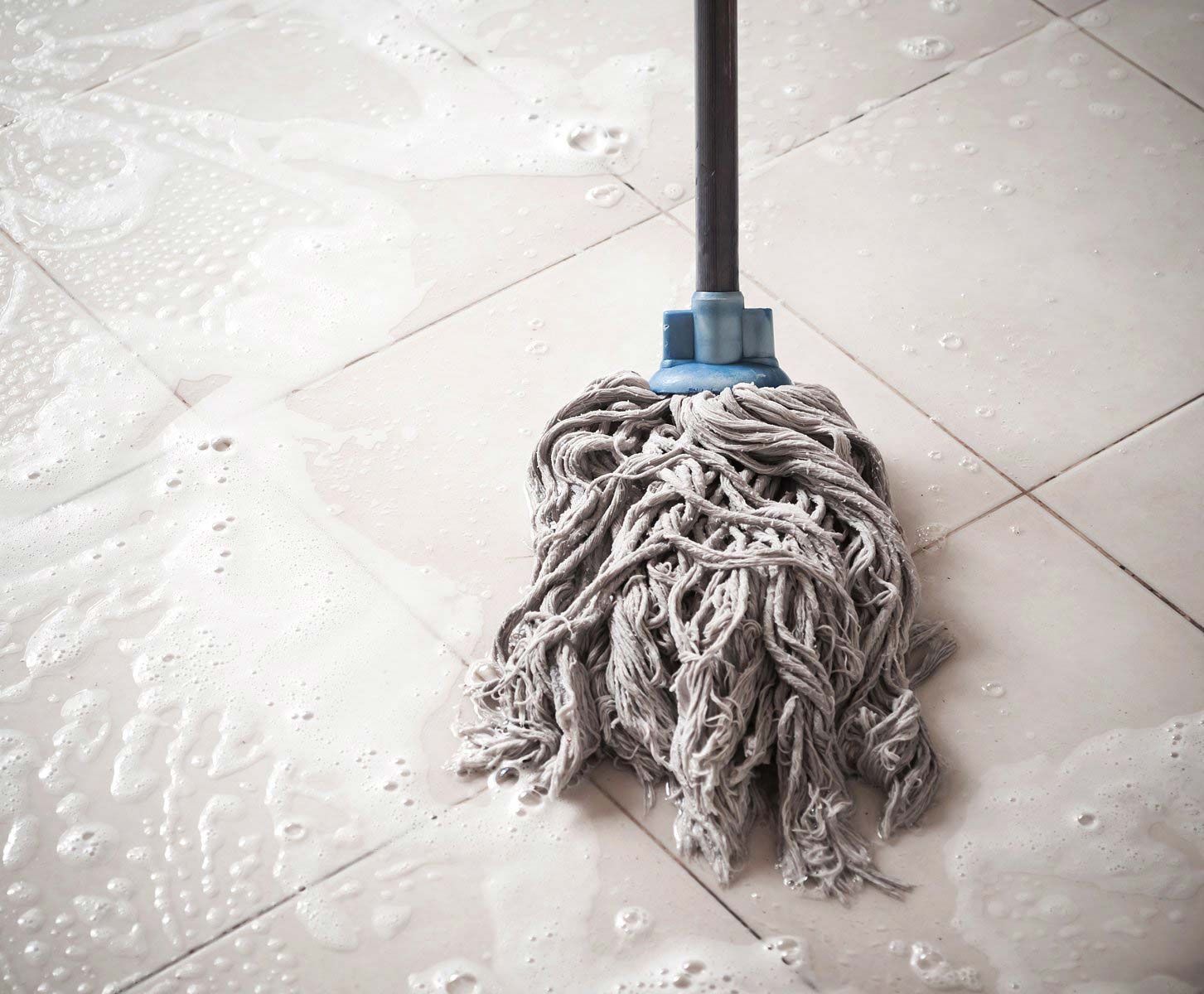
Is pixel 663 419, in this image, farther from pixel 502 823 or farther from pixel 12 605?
pixel 12 605

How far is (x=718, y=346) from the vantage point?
1.23 m

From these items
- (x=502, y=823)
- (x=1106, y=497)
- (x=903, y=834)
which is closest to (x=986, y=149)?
(x=1106, y=497)

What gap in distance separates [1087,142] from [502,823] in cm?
110

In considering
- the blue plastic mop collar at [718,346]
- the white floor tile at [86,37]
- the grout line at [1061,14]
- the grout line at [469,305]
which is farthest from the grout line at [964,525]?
the white floor tile at [86,37]

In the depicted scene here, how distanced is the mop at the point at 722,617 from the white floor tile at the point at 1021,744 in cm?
3

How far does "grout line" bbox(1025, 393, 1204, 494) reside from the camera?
1.29 metres

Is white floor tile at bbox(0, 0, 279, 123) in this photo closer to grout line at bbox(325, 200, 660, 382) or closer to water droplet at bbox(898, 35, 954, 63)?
grout line at bbox(325, 200, 660, 382)

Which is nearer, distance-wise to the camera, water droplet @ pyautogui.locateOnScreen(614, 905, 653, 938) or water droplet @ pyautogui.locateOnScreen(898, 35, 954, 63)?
water droplet @ pyautogui.locateOnScreen(614, 905, 653, 938)

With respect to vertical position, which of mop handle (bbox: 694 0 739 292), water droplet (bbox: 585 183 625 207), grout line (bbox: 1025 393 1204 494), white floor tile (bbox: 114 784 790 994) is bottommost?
white floor tile (bbox: 114 784 790 994)

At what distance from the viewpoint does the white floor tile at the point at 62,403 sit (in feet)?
4.45

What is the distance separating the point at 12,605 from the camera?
4.08 ft

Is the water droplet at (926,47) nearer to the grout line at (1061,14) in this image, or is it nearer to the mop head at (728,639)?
the grout line at (1061,14)

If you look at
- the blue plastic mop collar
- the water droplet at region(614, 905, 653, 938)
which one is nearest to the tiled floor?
the water droplet at region(614, 905, 653, 938)

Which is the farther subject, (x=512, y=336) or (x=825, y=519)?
(x=512, y=336)
